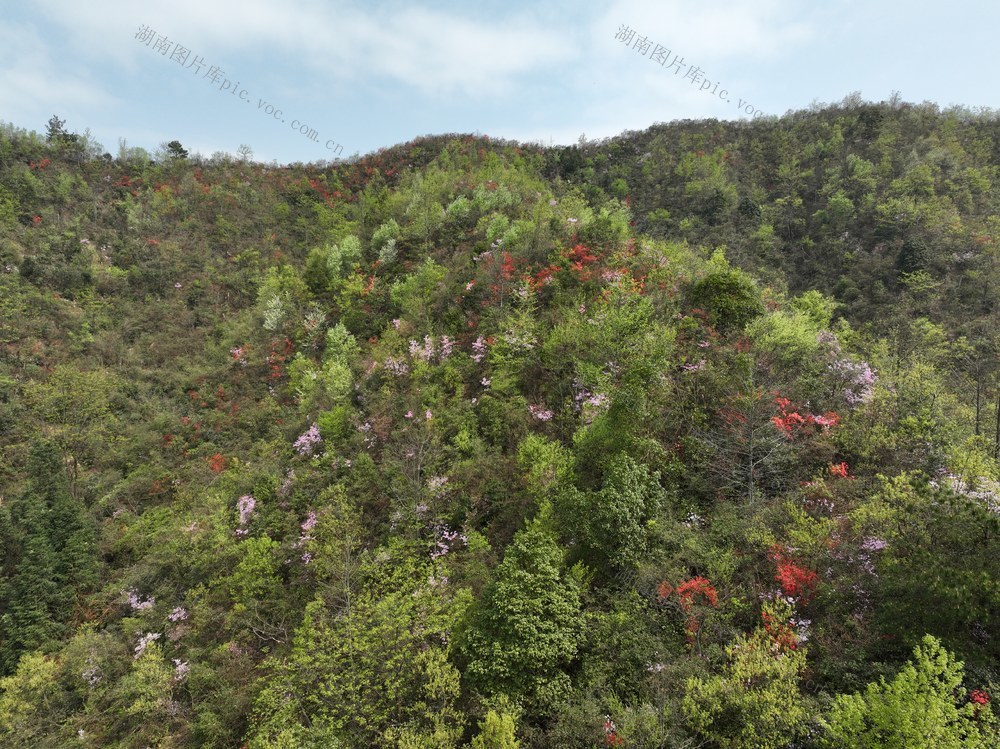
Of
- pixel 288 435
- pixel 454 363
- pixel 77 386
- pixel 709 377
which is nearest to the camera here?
pixel 709 377

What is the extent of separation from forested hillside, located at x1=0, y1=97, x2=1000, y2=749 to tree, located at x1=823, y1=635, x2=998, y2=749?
0.07m

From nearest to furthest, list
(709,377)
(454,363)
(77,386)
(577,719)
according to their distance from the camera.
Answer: (577,719) → (709,377) → (454,363) → (77,386)

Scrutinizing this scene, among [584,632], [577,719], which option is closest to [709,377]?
[584,632]

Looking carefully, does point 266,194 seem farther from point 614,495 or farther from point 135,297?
point 614,495

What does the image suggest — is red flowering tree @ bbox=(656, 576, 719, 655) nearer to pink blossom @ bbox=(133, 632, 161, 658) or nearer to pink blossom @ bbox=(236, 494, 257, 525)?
pink blossom @ bbox=(236, 494, 257, 525)

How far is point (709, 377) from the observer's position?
22.1 meters

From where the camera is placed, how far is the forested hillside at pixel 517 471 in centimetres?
1295

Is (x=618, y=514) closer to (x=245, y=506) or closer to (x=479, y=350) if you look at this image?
(x=479, y=350)

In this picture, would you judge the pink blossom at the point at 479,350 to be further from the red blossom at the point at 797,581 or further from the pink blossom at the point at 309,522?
the red blossom at the point at 797,581

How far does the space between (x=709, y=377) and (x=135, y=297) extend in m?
58.2

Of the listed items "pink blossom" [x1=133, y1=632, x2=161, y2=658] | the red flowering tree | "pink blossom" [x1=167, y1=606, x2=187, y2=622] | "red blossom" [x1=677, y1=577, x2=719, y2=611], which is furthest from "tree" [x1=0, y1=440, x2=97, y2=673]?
"red blossom" [x1=677, y1=577, x2=719, y2=611]

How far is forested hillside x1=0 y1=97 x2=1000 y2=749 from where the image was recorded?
12953 mm

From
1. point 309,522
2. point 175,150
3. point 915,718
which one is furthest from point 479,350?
point 175,150

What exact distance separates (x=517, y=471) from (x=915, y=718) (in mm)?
15286
